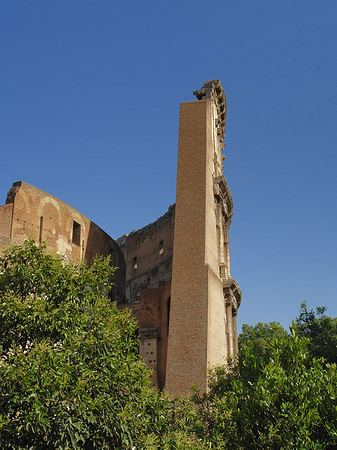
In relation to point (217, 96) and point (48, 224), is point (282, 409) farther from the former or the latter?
point (217, 96)

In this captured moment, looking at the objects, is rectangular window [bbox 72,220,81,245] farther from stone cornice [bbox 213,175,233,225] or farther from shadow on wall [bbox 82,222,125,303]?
stone cornice [bbox 213,175,233,225]

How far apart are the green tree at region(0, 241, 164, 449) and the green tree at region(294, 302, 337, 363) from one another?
1486 cm

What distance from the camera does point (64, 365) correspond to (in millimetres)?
10742

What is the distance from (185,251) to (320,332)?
10511mm

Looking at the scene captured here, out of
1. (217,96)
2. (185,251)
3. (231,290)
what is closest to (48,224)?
(185,251)

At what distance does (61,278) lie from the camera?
490 inches

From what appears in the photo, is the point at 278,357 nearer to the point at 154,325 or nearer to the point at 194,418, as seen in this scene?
the point at 194,418

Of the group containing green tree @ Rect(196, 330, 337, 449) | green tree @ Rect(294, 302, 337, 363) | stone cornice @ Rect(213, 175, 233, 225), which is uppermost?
stone cornice @ Rect(213, 175, 233, 225)

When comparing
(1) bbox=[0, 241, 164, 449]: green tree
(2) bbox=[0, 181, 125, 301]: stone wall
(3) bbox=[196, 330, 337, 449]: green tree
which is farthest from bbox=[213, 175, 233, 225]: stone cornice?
(1) bbox=[0, 241, 164, 449]: green tree

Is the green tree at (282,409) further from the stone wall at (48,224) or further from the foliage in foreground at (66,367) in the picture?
the stone wall at (48,224)

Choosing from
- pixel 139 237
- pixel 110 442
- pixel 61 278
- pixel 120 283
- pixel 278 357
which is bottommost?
pixel 110 442

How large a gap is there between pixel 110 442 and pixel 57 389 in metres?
1.74

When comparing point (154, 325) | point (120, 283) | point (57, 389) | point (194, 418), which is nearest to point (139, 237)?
point (120, 283)

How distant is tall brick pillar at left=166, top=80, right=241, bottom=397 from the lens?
1866 cm
